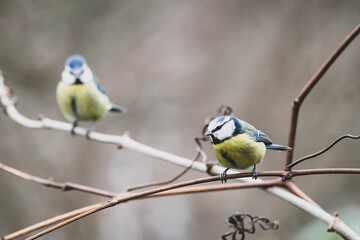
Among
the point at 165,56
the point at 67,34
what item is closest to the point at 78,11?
the point at 67,34

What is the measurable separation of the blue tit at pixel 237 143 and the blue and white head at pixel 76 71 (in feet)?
5.06

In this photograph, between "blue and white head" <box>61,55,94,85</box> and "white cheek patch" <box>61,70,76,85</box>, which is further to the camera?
"white cheek patch" <box>61,70,76,85</box>

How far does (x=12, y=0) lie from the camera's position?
4199 mm

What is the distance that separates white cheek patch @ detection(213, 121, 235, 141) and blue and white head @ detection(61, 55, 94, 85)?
1.53m

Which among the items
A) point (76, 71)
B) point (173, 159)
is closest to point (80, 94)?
point (76, 71)

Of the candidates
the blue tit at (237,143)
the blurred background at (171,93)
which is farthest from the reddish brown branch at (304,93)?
the blurred background at (171,93)

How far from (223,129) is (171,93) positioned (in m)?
3.19

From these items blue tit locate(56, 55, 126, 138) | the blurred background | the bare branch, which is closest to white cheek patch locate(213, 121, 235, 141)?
the bare branch

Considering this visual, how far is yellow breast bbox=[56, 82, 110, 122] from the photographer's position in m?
2.80

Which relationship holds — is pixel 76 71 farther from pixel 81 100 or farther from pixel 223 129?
pixel 223 129

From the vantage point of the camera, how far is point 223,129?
4.58ft

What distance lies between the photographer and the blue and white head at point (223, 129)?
1310 mm

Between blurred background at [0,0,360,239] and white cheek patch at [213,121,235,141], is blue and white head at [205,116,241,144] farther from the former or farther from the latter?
blurred background at [0,0,360,239]

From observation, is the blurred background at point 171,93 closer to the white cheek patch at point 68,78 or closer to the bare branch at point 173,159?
the white cheek patch at point 68,78
